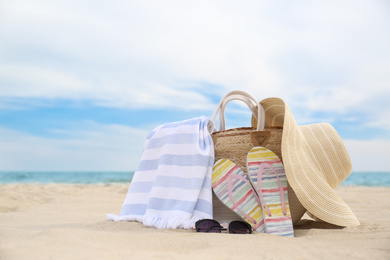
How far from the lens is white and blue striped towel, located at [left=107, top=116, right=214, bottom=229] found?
2584 millimetres

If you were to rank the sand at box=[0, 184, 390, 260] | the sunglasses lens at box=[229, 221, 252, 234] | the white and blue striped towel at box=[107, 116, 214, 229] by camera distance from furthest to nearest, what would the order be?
the white and blue striped towel at box=[107, 116, 214, 229] → the sunglasses lens at box=[229, 221, 252, 234] → the sand at box=[0, 184, 390, 260]

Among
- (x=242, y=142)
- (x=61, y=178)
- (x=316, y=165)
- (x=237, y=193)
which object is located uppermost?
(x=242, y=142)

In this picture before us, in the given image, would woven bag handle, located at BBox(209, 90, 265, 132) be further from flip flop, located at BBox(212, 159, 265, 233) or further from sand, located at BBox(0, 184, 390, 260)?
sand, located at BBox(0, 184, 390, 260)

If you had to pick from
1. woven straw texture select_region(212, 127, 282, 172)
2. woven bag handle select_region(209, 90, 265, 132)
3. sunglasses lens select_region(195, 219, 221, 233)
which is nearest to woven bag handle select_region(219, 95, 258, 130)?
woven bag handle select_region(209, 90, 265, 132)

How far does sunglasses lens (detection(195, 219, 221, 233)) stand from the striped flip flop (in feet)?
1.12

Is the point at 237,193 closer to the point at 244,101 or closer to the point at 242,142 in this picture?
the point at 242,142

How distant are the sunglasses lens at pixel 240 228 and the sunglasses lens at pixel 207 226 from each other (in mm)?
88

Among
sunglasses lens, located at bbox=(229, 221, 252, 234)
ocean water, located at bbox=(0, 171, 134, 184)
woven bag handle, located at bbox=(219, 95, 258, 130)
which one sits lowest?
ocean water, located at bbox=(0, 171, 134, 184)

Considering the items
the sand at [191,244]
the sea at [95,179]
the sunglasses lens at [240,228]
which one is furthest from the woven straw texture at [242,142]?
the sea at [95,179]

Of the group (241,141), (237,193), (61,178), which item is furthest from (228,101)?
(61,178)

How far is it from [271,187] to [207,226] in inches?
21.5

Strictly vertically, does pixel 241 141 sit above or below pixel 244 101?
below

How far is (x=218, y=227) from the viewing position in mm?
2324

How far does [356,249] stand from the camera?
1.82 metres
